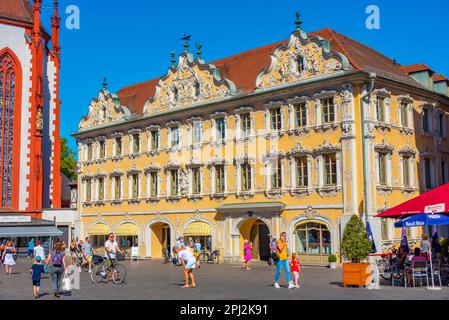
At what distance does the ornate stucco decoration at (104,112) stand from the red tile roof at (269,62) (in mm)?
1092

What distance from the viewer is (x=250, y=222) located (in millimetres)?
38531

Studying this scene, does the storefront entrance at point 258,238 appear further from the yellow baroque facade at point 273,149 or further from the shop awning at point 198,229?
the shop awning at point 198,229

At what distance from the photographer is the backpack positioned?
19328 millimetres

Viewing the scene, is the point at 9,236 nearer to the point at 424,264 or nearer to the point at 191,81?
the point at 191,81

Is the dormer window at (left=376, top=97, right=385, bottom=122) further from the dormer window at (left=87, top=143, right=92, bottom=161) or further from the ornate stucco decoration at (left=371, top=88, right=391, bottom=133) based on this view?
the dormer window at (left=87, top=143, right=92, bottom=161)

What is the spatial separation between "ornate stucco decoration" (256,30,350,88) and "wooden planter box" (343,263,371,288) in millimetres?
14824

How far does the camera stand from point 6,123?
174ft

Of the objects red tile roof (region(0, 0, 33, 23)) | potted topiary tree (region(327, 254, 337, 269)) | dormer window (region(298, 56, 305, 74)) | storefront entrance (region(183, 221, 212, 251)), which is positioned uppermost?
red tile roof (region(0, 0, 33, 23))

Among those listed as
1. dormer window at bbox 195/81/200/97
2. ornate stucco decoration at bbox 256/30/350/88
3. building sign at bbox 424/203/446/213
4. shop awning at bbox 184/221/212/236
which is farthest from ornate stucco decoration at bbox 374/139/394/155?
dormer window at bbox 195/81/200/97

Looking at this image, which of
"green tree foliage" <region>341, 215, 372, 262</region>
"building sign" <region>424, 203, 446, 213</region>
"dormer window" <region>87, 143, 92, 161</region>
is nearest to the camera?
"building sign" <region>424, 203, 446, 213</region>

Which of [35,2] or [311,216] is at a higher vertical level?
[35,2]

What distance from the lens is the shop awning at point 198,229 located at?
4012 cm
